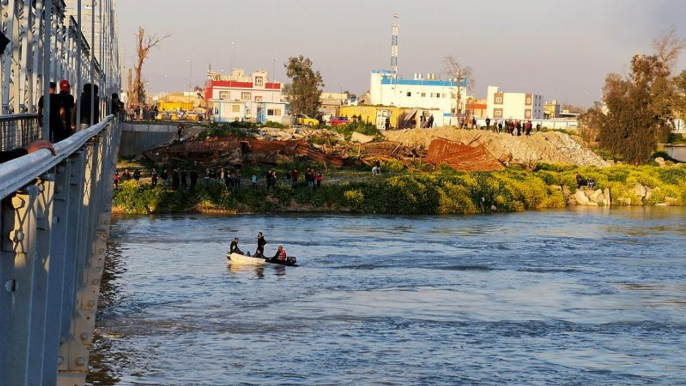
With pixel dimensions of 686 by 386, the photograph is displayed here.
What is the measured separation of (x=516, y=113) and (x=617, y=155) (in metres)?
100

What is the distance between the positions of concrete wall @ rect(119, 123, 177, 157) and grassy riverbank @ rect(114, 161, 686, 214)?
14.8m

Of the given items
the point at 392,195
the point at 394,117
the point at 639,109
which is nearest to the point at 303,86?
the point at 394,117

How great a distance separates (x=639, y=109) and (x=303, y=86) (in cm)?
5120

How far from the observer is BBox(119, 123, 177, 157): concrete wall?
76.5 m

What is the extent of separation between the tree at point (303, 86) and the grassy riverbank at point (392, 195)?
63485mm

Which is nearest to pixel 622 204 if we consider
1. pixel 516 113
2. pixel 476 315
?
pixel 476 315

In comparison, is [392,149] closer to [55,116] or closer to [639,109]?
[639,109]

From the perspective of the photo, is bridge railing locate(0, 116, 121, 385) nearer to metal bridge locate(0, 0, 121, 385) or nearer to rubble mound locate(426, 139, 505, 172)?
metal bridge locate(0, 0, 121, 385)

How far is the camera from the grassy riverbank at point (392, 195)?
5778 cm

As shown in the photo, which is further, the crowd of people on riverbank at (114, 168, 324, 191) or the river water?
the crowd of people on riverbank at (114, 168, 324, 191)

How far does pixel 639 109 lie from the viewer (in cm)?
9644

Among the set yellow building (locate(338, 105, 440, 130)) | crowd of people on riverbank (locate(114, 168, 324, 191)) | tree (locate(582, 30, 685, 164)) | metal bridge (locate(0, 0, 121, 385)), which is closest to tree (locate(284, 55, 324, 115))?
yellow building (locate(338, 105, 440, 130))

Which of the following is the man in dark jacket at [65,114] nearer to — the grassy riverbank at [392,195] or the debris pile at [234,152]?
the grassy riverbank at [392,195]

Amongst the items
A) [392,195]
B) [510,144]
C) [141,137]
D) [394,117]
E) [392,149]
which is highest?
[394,117]
